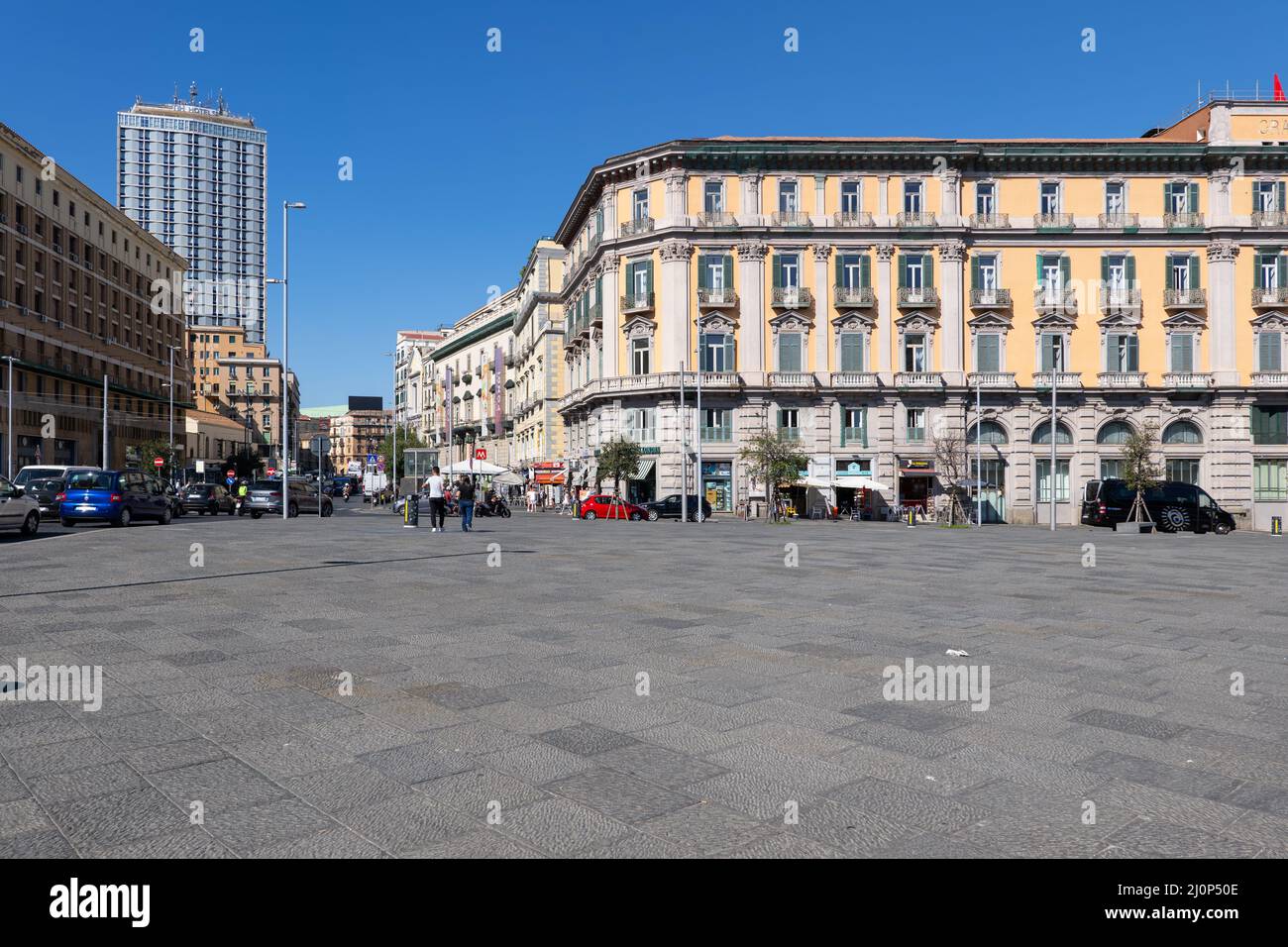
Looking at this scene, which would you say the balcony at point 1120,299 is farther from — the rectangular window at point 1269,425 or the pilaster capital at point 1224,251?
the rectangular window at point 1269,425

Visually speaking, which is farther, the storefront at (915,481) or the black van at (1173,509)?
the storefront at (915,481)

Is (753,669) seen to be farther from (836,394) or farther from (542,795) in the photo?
(836,394)

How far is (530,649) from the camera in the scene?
7711 millimetres

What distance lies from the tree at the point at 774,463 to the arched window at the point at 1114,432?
16.0 meters

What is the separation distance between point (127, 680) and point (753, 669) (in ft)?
14.2

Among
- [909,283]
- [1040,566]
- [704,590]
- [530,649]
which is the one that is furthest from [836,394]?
[530,649]

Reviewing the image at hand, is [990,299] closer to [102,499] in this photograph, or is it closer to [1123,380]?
[1123,380]

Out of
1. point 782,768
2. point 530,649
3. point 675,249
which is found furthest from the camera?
point 675,249

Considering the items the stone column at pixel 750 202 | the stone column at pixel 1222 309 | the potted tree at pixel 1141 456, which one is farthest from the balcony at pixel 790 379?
the stone column at pixel 1222 309

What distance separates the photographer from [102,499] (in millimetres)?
27094

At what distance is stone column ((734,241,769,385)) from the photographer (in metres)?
47.9

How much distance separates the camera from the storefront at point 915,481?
157 ft

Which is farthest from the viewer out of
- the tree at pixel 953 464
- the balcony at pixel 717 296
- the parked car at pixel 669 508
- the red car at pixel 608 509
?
the balcony at pixel 717 296

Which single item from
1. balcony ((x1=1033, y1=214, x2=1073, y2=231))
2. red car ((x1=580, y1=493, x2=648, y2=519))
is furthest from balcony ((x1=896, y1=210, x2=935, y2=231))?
red car ((x1=580, y1=493, x2=648, y2=519))
